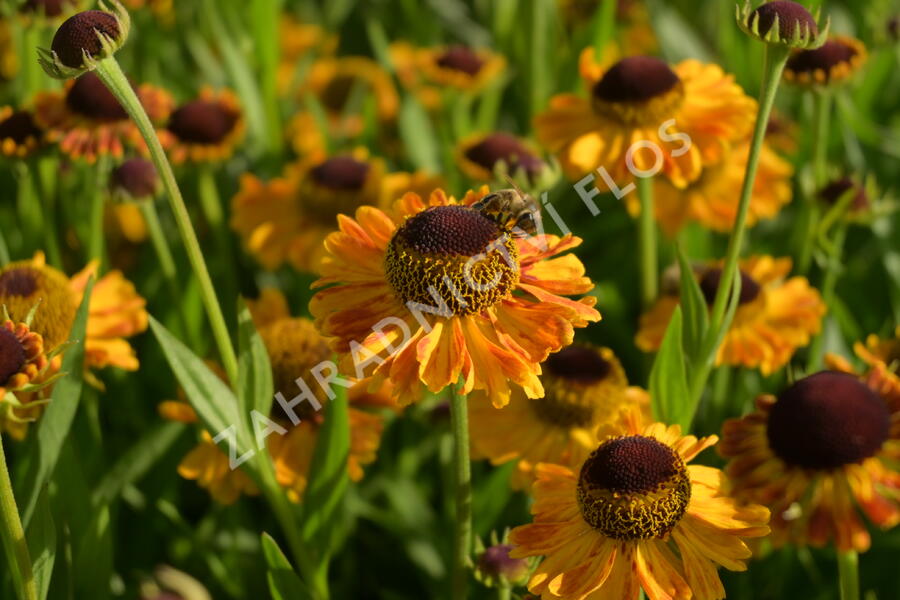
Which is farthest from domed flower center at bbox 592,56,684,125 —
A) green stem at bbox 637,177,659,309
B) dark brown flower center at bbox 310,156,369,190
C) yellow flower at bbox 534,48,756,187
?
dark brown flower center at bbox 310,156,369,190

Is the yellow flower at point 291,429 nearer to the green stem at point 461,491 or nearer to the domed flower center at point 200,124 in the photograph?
the green stem at point 461,491

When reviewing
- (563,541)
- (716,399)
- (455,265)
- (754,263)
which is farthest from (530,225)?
(754,263)

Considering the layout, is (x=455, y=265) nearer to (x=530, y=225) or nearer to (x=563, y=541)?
(x=530, y=225)

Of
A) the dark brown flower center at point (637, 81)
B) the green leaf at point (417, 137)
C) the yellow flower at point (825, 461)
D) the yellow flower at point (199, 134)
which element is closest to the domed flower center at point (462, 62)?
the green leaf at point (417, 137)

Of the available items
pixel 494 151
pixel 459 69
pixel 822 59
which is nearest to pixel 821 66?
pixel 822 59

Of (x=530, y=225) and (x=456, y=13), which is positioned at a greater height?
(x=530, y=225)

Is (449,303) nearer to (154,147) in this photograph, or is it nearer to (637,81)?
(154,147)
